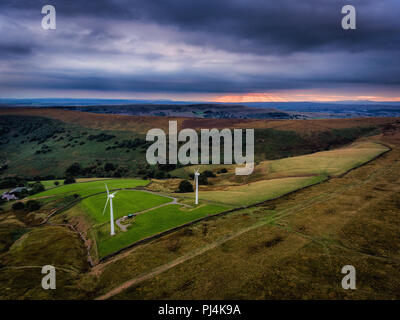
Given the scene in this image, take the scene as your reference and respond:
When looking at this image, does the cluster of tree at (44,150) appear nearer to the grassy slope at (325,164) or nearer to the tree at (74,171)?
the tree at (74,171)

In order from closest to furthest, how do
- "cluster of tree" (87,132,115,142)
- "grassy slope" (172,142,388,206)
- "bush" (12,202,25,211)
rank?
1. "grassy slope" (172,142,388,206)
2. "bush" (12,202,25,211)
3. "cluster of tree" (87,132,115,142)

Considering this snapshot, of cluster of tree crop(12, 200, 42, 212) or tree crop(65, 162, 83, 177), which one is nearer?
cluster of tree crop(12, 200, 42, 212)

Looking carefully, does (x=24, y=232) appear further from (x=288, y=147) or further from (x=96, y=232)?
(x=288, y=147)

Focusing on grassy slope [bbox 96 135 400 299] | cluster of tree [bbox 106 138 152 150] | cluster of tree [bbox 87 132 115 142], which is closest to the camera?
grassy slope [bbox 96 135 400 299]

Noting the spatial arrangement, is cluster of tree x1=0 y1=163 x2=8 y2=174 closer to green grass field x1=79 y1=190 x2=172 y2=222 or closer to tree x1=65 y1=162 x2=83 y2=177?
tree x1=65 y1=162 x2=83 y2=177

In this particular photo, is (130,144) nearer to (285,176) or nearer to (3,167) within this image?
(3,167)

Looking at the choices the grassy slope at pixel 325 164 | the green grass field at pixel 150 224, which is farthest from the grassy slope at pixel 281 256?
the grassy slope at pixel 325 164

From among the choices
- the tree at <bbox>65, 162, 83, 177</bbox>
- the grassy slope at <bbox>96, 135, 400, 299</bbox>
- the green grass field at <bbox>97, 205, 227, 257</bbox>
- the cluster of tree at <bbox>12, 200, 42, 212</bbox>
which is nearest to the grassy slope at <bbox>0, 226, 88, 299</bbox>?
the green grass field at <bbox>97, 205, 227, 257</bbox>
